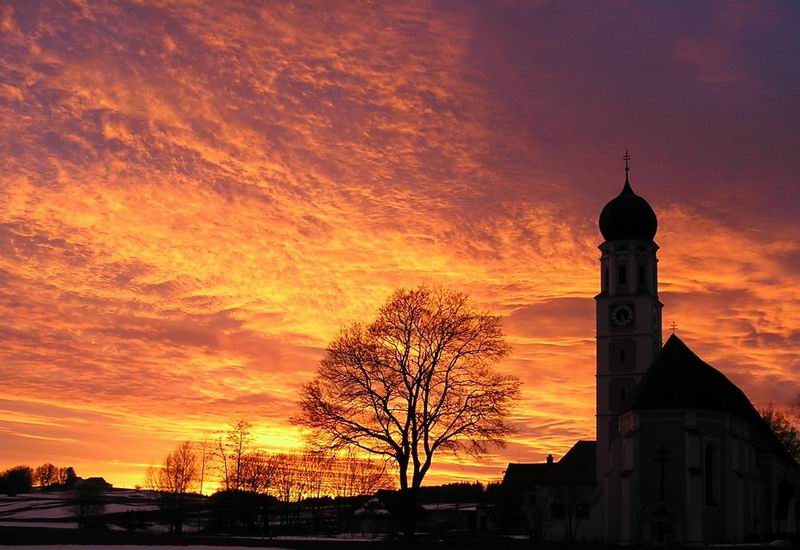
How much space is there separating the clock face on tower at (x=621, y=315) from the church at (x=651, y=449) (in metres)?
0.08

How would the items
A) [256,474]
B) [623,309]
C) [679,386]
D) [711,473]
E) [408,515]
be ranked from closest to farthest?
[408,515], [711,473], [679,386], [623,309], [256,474]

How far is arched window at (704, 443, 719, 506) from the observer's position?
2562 inches

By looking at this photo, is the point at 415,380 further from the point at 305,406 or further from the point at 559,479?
the point at 559,479

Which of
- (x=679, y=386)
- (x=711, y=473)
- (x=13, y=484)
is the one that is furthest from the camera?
(x=13, y=484)

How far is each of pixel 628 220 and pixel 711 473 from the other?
2598cm

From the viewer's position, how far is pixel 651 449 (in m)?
65.6

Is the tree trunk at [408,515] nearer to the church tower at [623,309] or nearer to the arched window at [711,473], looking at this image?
the arched window at [711,473]

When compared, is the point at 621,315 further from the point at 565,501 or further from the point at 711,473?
the point at 711,473

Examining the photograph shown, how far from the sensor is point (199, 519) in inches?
4018

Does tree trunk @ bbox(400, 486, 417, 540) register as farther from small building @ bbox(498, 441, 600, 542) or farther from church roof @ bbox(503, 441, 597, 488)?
church roof @ bbox(503, 441, 597, 488)

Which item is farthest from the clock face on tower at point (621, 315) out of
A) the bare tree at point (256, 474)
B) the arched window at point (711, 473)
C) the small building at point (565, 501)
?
the bare tree at point (256, 474)

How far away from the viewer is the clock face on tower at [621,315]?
82.2 metres

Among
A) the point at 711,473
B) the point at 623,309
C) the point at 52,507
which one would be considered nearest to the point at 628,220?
the point at 623,309

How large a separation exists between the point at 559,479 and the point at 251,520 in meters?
27.6
